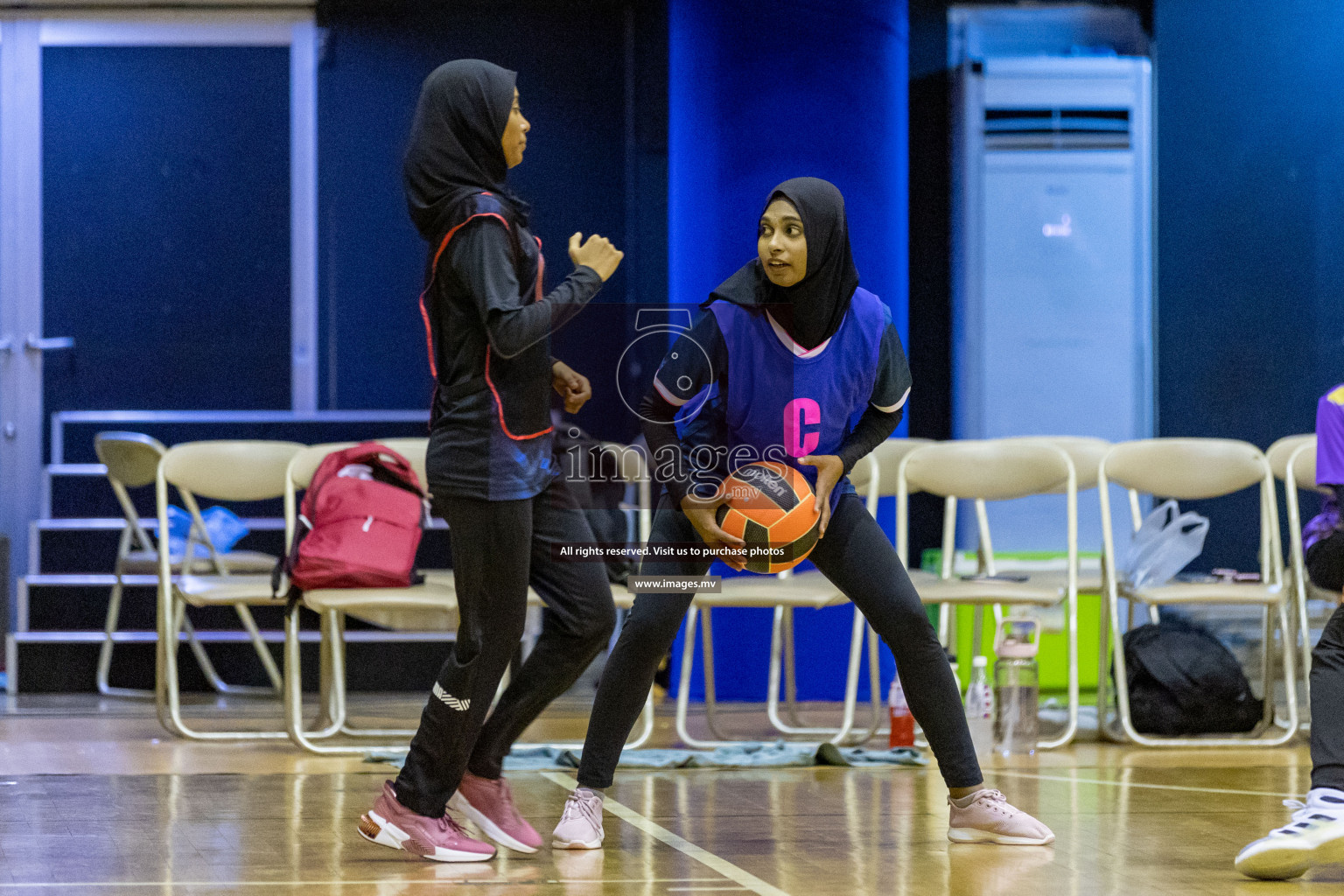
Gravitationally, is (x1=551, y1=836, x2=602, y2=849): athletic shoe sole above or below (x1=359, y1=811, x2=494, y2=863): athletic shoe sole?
below

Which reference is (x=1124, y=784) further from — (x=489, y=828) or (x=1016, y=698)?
(x=489, y=828)

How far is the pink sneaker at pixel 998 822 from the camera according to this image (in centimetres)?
323

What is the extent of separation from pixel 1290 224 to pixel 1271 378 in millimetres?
707

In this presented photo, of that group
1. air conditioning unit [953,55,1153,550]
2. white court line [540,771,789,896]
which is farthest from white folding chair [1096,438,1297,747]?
white court line [540,771,789,896]

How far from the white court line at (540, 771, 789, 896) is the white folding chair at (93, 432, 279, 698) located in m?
2.74

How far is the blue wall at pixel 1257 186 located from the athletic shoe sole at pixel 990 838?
14.0 feet

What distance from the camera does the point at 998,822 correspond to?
3.23m

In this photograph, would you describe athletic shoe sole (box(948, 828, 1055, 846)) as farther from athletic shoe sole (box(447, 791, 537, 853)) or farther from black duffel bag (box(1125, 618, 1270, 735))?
black duffel bag (box(1125, 618, 1270, 735))

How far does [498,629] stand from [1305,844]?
1.55 m

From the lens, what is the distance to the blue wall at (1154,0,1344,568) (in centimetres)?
707

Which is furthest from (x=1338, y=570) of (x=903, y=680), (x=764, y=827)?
(x=764, y=827)

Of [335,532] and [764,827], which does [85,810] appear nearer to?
[335,532]

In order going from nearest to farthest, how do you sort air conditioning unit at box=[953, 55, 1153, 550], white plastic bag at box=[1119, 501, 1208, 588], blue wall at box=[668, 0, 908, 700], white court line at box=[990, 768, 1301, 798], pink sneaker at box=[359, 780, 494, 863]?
pink sneaker at box=[359, 780, 494, 863] < white court line at box=[990, 768, 1301, 798] < white plastic bag at box=[1119, 501, 1208, 588] < blue wall at box=[668, 0, 908, 700] < air conditioning unit at box=[953, 55, 1153, 550]

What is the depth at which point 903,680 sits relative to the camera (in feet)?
10.6
